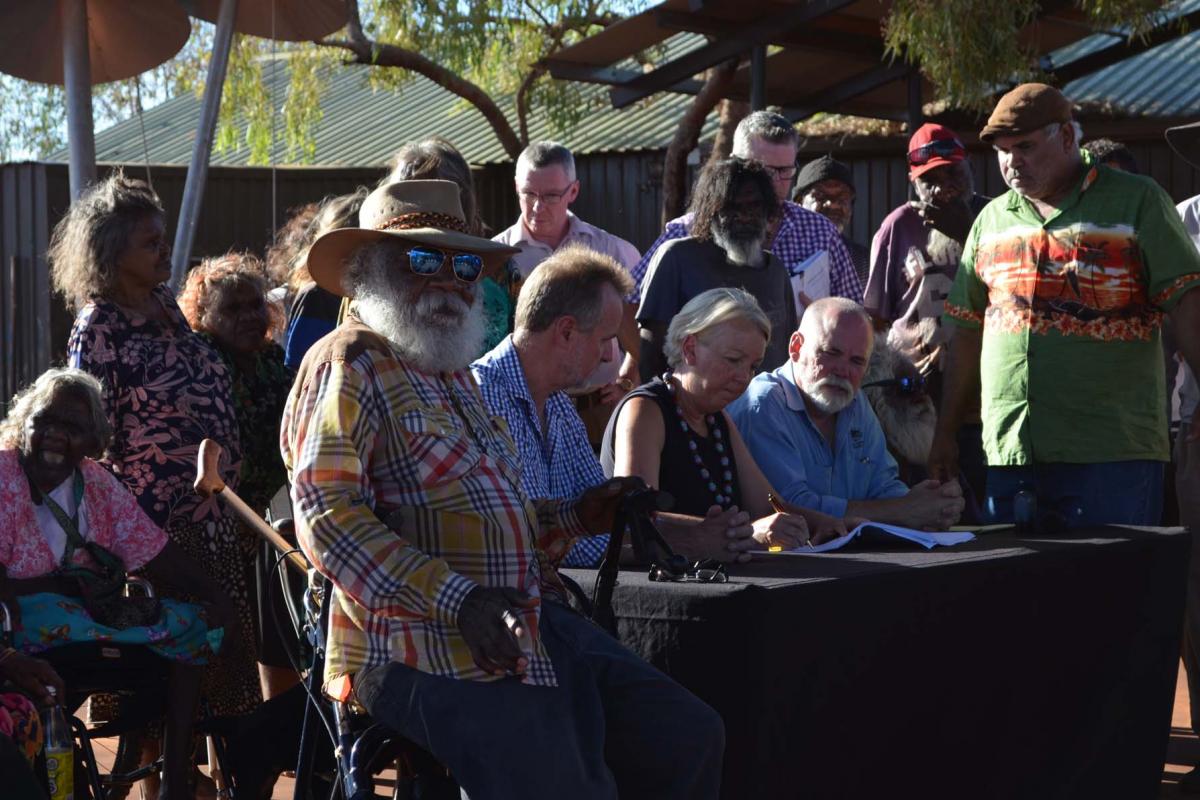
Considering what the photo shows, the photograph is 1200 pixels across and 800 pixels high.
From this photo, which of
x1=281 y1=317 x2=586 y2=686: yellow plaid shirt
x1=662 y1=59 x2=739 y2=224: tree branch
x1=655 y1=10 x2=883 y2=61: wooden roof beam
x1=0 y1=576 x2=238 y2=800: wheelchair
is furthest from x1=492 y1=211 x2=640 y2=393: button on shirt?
x1=662 y1=59 x2=739 y2=224: tree branch

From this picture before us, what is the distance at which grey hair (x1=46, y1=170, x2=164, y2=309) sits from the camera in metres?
4.50

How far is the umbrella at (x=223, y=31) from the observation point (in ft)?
21.5

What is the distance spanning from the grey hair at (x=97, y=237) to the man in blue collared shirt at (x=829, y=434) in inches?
73.5

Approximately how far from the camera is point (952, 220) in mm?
6027

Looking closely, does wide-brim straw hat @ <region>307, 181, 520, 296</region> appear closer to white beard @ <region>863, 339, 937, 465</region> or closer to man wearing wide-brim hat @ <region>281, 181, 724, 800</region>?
man wearing wide-brim hat @ <region>281, 181, 724, 800</region>

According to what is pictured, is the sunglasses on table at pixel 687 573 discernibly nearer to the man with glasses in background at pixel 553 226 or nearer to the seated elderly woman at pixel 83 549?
the seated elderly woman at pixel 83 549

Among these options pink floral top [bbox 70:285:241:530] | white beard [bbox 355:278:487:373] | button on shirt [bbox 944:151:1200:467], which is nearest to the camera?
white beard [bbox 355:278:487:373]

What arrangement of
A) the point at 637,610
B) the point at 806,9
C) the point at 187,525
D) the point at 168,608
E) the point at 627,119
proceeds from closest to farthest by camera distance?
1. the point at 637,610
2. the point at 168,608
3. the point at 187,525
4. the point at 806,9
5. the point at 627,119

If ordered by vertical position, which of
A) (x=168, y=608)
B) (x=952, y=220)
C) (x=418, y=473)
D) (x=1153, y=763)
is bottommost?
(x=1153, y=763)

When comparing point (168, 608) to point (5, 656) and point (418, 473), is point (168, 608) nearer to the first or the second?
point (5, 656)

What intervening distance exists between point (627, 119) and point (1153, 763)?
1470 centimetres

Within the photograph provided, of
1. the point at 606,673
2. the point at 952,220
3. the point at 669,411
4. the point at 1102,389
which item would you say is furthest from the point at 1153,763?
the point at 952,220

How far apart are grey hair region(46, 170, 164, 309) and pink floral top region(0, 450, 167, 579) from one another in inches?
24.2

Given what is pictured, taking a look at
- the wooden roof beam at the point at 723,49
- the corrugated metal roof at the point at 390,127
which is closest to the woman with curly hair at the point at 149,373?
the wooden roof beam at the point at 723,49
